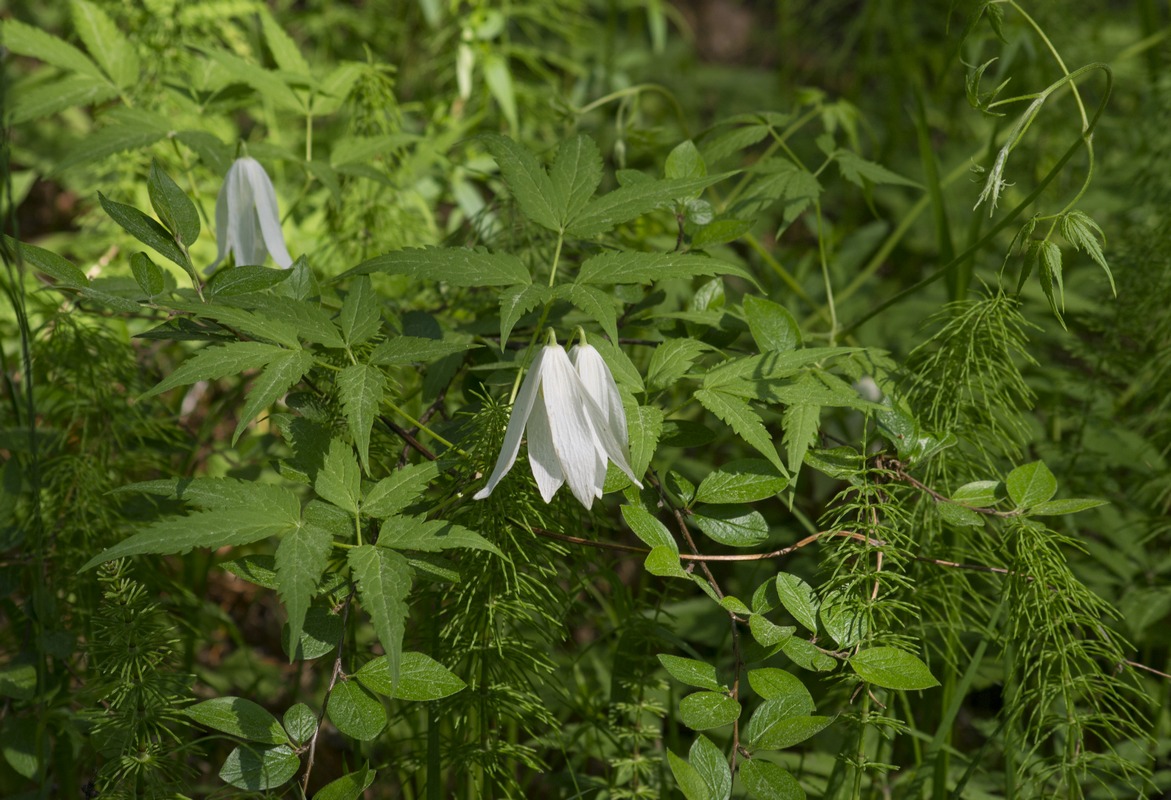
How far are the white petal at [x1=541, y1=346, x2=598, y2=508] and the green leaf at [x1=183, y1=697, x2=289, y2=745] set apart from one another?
1.29 feet

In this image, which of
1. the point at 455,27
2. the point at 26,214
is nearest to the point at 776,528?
the point at 455,27

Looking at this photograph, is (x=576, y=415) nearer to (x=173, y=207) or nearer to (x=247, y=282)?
(x=247, y=282)

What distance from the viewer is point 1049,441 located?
1.64m

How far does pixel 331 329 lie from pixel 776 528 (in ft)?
3.54

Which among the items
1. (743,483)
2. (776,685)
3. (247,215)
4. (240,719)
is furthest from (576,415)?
(247,215)

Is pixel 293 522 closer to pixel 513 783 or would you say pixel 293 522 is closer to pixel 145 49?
pixel 513 783

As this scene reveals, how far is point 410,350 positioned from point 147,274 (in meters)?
0.29

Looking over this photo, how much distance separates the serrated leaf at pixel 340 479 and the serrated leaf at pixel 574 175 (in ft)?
1.16

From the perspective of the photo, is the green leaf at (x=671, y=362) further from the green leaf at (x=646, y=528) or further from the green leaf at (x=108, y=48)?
the green leaf at (x=108, y=48)

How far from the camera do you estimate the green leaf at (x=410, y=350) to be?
95cm

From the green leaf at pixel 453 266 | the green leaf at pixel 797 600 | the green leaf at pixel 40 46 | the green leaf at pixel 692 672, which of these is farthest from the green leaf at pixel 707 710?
the green leaf at pixel 40 46

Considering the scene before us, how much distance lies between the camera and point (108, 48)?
4.85ft

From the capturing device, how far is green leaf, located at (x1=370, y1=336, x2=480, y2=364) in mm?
954

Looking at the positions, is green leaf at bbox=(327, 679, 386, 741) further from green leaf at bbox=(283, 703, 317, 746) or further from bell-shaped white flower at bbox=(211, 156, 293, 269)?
bell-shaped white flower at bbox=(211, 156, 293, 269)
